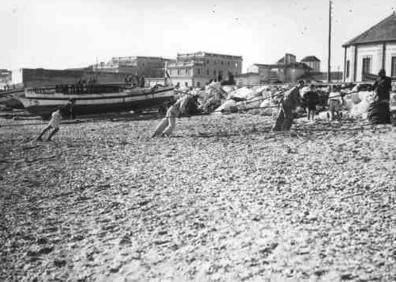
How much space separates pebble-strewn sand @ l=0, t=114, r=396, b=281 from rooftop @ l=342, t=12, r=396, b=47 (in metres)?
31.9

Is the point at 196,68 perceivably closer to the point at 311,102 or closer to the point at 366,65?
the point at 366,65

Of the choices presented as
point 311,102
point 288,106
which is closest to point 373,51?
point 311,102

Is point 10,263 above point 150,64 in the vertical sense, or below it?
below

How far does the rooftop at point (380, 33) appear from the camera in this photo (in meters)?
39.4

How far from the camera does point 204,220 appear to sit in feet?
19.4

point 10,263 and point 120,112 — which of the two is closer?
point 10,263

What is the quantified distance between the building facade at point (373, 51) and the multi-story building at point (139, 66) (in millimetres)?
Answer: 58203

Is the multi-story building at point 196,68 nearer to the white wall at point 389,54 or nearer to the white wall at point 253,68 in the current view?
the white wall at point 253,68

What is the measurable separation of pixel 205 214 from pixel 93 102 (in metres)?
22.0

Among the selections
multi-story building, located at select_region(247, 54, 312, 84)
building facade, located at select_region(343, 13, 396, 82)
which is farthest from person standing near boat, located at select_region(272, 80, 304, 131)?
multi-story building, located at select_region(247, 54, 312, 84)

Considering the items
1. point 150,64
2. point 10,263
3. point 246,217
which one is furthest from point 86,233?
point 150,64

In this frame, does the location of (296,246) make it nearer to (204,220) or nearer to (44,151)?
(204,220)

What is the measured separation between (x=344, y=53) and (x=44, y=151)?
39.2 metres

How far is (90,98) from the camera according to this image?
87.2 feet
